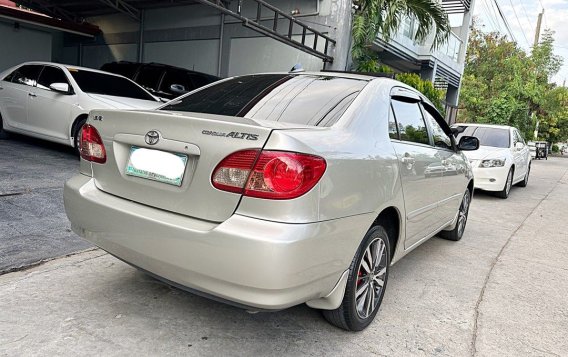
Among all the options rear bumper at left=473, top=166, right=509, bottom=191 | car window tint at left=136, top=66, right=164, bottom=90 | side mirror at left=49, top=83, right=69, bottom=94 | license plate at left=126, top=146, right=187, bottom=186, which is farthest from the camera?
car window tint at left=136, top=66, right=164, bottom=90

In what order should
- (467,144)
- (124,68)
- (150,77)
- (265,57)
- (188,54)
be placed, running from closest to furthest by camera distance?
(467,144), (150,77), (124,68), (265,57), (188,54)

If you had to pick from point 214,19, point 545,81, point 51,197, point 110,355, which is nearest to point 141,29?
point 214,19

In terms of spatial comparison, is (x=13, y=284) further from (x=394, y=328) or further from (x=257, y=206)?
(x=394, y=328)

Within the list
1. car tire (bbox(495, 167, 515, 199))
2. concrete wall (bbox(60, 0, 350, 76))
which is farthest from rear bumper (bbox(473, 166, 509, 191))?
concrete wall (bbox(60, 0, 350, 76))

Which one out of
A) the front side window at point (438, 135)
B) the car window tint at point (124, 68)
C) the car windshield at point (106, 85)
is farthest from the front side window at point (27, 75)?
the front side window at point (438, 135)

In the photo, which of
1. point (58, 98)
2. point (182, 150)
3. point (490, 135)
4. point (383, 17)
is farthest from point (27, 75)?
point (490, 135)

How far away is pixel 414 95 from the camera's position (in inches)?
138

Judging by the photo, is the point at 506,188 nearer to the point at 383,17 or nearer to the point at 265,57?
the point at 383,17

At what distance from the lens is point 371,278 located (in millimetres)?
2764

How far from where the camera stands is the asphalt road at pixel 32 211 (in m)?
3.40

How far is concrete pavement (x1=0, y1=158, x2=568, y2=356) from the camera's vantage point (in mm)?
2381

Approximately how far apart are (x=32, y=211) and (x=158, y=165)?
2.64 metres

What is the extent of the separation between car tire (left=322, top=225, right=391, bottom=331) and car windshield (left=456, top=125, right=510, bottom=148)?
672cm

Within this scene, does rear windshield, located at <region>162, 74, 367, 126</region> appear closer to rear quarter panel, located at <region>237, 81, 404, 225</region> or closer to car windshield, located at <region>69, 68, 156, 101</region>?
rear quarter panel, located at <region>237, 81, 404, 225</region>
